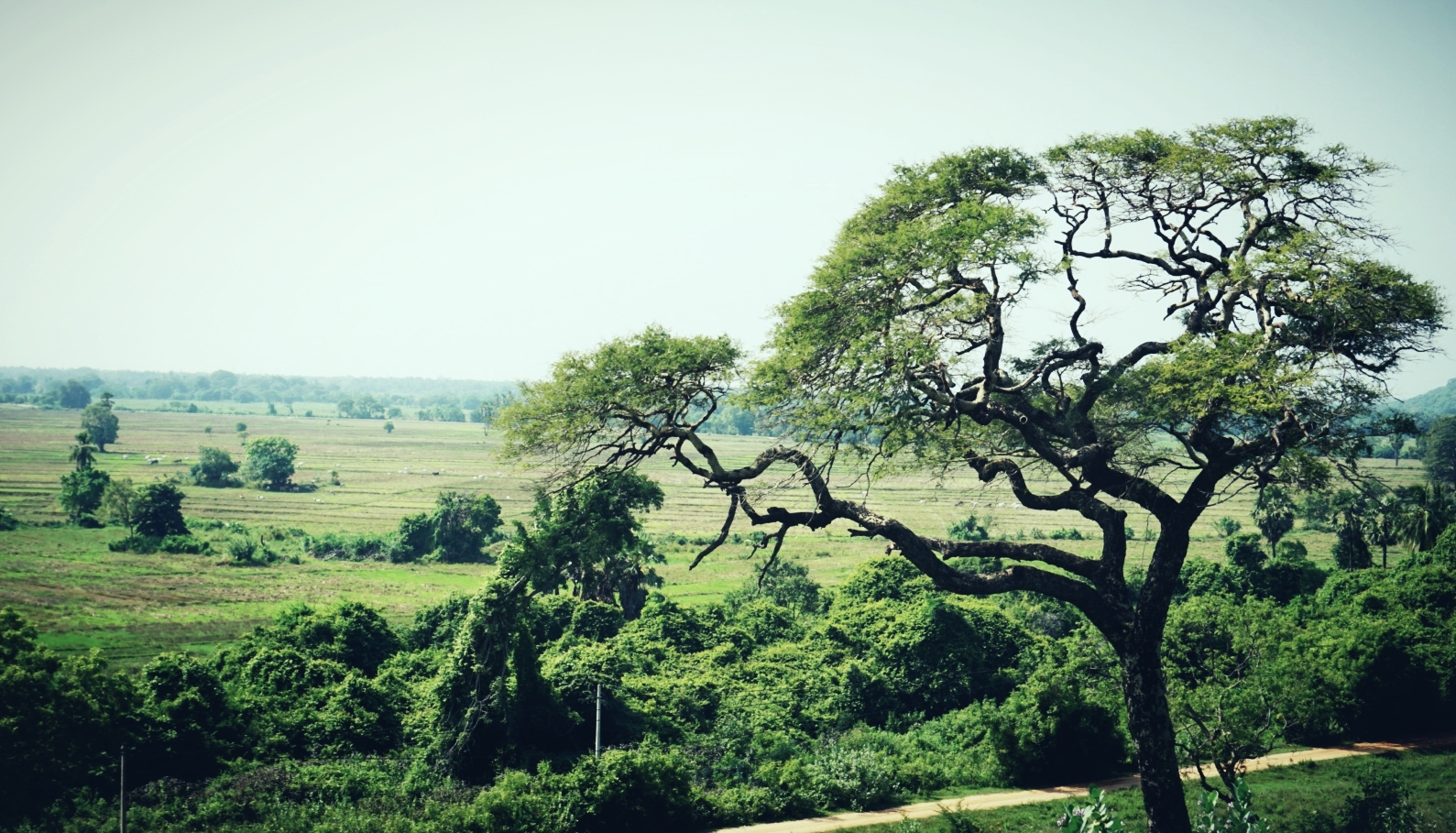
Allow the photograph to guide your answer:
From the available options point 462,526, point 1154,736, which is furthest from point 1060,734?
point 462,526

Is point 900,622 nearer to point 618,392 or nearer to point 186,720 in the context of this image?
point 618,392

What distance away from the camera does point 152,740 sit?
20375 mm

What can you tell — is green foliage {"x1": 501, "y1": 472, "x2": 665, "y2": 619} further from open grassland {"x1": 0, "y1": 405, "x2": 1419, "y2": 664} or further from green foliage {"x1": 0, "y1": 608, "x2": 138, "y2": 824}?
green foliage {"x1": 0, "y1": 608, "x2": 138, "y2": 824}

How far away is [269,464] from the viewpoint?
95.2 meters

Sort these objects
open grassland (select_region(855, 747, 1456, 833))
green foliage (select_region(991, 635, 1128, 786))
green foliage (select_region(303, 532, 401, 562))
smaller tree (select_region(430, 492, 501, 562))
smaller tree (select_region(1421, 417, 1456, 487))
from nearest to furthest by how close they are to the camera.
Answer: open grassland (select_region(855, 747, 1456, 833)), green foliage (select_region(991, 635, 1128, 786)), green foliage (select_region(303, 532, 401, 562)), smaller tree (select_region(430, 492, 501, 562)), smaller tree (select_region(1421, 417, 1456, 487))

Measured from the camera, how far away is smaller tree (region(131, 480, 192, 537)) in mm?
61188

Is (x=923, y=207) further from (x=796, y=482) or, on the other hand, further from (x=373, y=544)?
(x=373, y=544)

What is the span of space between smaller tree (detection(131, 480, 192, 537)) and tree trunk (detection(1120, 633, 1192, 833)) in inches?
2495

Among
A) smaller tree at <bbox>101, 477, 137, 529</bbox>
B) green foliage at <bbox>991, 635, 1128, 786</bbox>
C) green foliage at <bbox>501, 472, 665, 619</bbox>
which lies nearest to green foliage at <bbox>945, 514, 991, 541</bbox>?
green foliage at <bbox>501, 472, 665, 619</bbox>

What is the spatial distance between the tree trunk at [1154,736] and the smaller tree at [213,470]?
97.1 meters

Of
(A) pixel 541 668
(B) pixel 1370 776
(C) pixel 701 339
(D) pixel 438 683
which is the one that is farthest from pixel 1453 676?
(D) pixel 438 683

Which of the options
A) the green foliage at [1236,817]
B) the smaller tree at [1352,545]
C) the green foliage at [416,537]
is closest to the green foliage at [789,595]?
the smaller tree at [1352,545]

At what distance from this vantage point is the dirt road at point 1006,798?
18.4 m

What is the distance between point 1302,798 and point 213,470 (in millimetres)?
98375
